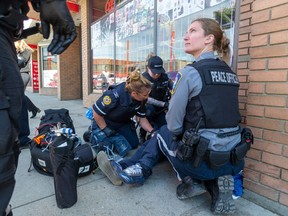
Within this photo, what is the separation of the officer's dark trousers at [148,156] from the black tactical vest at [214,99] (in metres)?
0.62

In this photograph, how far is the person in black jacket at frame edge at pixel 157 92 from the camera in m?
3.18

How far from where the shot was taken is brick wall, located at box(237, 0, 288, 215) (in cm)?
166

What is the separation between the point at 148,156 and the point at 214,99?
0.91 meters

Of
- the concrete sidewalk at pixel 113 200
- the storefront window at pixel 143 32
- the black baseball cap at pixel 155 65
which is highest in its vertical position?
the storefront window at pixel 143 32

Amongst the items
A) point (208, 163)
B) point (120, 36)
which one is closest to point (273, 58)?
point (208, 163)

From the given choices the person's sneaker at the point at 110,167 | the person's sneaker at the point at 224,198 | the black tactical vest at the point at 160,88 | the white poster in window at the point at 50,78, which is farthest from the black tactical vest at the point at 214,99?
the white poster in window at the point at 50,78

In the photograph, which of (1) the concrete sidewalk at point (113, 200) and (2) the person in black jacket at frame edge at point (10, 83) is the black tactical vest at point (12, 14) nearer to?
(2) the person in black jacket at frame edge at point (10, 83)

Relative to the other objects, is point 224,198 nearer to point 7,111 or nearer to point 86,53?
point 7,111

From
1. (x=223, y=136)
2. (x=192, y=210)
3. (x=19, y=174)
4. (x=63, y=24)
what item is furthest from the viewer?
(x=19, y=174)

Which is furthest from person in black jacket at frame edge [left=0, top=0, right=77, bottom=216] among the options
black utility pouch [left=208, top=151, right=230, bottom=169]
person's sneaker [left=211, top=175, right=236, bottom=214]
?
person's sneaker [left=211, top=175, right=236, bottom=214]

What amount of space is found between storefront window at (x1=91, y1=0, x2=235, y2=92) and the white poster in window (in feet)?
19.7

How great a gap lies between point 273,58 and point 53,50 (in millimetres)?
1549

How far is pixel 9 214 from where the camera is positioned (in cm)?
119

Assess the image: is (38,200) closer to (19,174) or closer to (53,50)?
(19,174)
